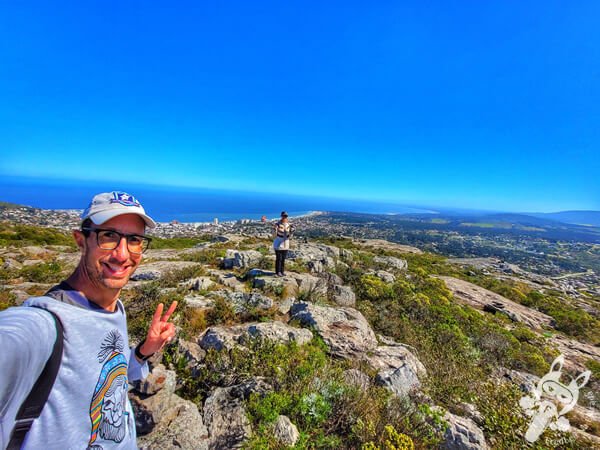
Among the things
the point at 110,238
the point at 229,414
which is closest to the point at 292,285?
the point at 229,414

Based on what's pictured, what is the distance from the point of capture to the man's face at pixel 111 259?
150 cm

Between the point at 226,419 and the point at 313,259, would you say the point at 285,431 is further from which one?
the point at 313,259

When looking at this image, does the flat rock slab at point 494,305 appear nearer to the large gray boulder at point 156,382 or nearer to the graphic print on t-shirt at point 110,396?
the large gray boulder at point 156,382

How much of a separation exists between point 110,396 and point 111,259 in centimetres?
85

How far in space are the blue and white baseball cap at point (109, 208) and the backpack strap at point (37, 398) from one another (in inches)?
27.8

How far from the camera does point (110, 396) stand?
1475 mm

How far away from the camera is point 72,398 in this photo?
1186 mm

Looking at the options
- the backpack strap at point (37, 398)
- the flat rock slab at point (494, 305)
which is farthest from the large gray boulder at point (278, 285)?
the flat rock slab at point (494, 305)

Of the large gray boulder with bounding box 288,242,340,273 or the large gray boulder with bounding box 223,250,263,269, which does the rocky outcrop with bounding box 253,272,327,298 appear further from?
the large gray boulder with bounding box 223,250,263,269

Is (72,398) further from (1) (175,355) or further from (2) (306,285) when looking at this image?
(2) (306,285)

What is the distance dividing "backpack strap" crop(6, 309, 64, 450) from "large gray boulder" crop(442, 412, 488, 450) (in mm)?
4242

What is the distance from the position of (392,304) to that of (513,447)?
486cm

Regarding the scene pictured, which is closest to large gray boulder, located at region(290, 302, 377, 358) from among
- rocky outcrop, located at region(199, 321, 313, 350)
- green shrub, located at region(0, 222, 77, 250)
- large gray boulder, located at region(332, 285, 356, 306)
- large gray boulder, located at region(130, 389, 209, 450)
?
rocky outcrop, located at region(199, 321, 313, 350)

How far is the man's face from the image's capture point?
1498 mm
